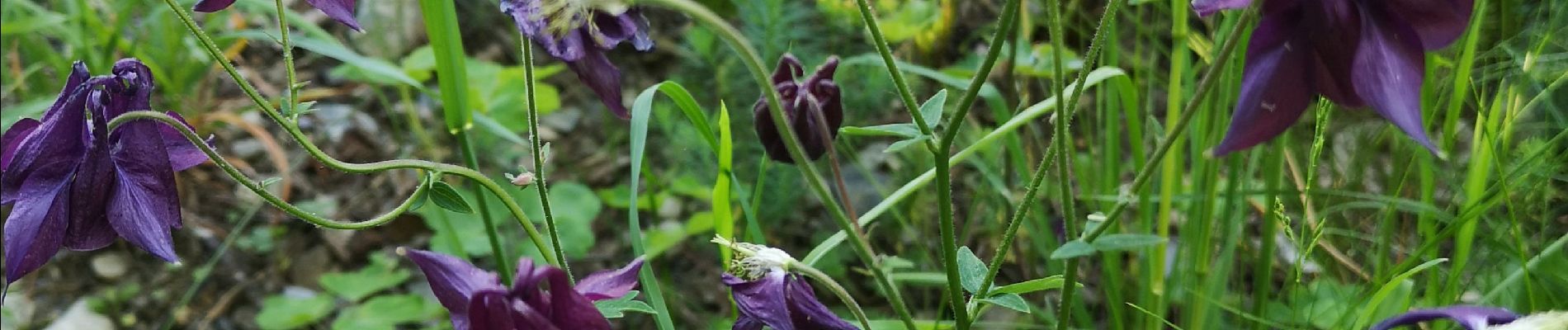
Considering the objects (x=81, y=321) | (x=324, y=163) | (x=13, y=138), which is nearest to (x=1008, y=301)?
(x=324, y=163)

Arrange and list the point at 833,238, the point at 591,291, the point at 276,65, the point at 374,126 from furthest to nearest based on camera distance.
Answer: the point at 276,65 → the point at 374,126 → the point at 833,238 → the point at 591,291

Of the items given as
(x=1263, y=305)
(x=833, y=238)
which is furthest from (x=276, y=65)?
(x=1263, y=305)

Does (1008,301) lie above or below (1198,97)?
below

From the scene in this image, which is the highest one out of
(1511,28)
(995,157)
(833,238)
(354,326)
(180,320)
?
(1511,28)

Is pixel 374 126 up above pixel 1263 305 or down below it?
below

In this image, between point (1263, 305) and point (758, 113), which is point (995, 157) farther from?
point (758, 113)

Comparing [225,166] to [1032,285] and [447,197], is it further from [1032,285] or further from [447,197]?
[1032,285]

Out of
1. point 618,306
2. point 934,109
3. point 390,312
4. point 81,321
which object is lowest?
point 81,321
